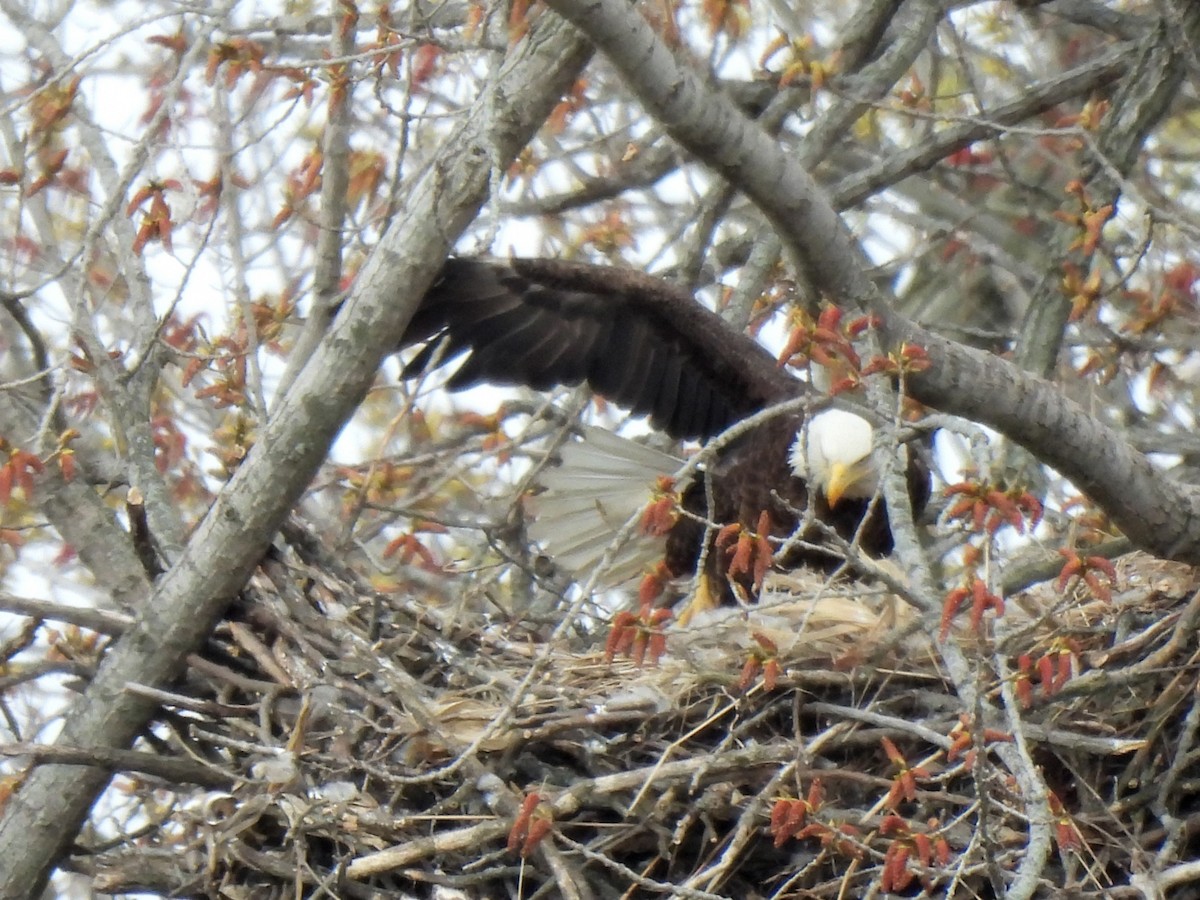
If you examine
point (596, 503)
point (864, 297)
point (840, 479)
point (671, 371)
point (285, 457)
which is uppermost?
point (671, 371)

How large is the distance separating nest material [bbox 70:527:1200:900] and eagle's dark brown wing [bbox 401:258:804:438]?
1.02 m

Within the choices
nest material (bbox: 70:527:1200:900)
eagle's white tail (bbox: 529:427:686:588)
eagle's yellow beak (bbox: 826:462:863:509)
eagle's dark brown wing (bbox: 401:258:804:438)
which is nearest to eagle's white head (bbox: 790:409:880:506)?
eagle's yellow beak (bbox: 826:462:863:509)

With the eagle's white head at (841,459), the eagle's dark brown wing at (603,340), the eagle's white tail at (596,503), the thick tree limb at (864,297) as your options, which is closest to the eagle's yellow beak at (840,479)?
the eagle's white head at (841,459)

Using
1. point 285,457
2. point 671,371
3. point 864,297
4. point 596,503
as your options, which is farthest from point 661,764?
point 596,503

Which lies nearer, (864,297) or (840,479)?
(864,297)

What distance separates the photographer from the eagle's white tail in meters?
5.30

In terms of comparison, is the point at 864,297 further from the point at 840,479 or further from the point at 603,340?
the point at 603,340

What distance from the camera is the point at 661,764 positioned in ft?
11.3

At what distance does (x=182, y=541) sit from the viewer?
13.2ft

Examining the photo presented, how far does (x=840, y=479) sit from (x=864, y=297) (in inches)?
70.7

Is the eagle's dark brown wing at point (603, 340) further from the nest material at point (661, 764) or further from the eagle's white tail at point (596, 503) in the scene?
the nest material at point (661, 764)

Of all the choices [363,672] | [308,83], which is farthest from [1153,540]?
[308,83]

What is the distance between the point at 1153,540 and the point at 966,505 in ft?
2.12

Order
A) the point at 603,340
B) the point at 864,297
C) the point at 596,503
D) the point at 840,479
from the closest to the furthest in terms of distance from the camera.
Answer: the point at 864,297 < the point at 840,479 < the point at 603,340 < the point at 596,503
